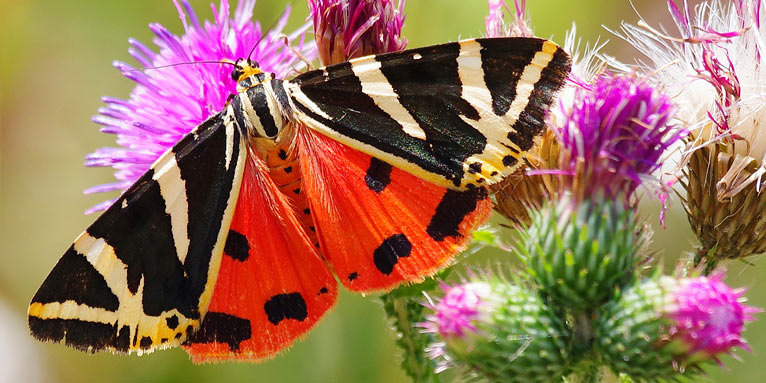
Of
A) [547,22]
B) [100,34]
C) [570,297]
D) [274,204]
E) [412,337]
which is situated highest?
[100,34]

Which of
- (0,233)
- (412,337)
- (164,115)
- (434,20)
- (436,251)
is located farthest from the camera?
(0,233)

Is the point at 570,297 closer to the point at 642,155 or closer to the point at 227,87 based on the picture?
the point at 642,155

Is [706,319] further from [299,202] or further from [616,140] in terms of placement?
[299,202]

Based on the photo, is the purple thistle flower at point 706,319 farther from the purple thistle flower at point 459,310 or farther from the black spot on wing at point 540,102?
the black spot on wing at point 540,102

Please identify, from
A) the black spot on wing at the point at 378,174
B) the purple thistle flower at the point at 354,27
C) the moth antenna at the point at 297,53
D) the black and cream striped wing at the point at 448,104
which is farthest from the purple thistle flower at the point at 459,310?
the moth antenna at the point at 297,53

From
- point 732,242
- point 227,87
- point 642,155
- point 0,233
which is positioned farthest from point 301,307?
point 0,233

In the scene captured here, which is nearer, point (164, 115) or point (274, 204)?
point (274, 204)

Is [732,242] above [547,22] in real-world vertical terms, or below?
Result: below
